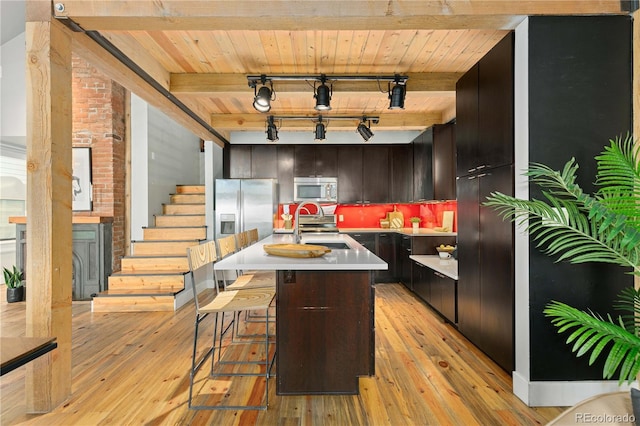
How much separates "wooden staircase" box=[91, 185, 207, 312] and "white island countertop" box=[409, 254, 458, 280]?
311cm

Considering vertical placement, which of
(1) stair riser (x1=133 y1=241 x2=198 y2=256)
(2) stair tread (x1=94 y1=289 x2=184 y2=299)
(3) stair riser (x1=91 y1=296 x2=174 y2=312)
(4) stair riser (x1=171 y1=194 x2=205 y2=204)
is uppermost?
(4) stair riser (x1=171 y1=194 x2=205 y2=204)

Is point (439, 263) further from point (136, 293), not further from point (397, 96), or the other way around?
point (136, 293)

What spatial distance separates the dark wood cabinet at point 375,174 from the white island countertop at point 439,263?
1.45 metres

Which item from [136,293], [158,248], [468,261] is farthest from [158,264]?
[468,261]

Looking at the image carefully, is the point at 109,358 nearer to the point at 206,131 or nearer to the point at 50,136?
the point at 50,136

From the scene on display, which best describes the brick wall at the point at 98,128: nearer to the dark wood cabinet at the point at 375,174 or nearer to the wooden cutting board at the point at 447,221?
the dark wood cabinet at the point at 375,174

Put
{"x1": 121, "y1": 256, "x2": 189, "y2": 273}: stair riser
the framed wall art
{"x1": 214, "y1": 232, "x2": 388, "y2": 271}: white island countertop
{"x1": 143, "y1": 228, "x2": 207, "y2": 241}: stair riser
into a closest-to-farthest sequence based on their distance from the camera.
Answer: {"x1": 214, "y1": 232, "x2": 388, "y2": 271}: white island countertop < {"x1": 121, "y1": 256, "x2": 189, "y2": 273}: stair riser < the framed wall art < {"x1": 143, "y1": 228, "x2": 207, "y2": 241}: stair riser

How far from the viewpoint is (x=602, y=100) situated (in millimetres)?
2275

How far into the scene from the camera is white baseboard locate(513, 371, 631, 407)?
224cm

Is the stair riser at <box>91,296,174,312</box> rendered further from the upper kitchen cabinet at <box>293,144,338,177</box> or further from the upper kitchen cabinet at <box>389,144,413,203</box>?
the upper kitchen cabinet at <box>389,144,413,203</box>

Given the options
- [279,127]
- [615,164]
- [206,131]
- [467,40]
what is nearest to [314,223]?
[279,127]

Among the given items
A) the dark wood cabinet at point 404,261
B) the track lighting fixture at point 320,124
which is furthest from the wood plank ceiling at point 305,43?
the dark wood cabinet at point 404,261

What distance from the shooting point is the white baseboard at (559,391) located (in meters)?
2.24

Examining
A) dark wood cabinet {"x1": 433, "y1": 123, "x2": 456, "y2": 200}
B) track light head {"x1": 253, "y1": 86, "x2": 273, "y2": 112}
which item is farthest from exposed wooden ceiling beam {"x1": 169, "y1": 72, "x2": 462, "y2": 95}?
dark wood cabinet {"x1": 433, "y1": 123, "x2": 456, "y2": 200}
